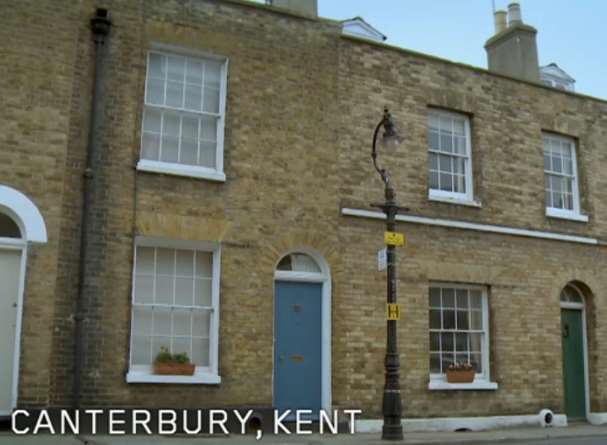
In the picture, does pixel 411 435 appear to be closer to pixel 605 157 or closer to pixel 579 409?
pixel 579 409

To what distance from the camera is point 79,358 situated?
11.8 m

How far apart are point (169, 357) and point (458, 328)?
236 inches

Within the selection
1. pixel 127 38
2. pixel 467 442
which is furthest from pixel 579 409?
pixel 127 38

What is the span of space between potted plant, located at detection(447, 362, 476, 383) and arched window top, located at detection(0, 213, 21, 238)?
826 centimetres

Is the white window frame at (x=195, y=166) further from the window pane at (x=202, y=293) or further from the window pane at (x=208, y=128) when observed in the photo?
the window pane at (x=202, y=293)

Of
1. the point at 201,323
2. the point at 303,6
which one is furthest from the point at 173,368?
the point at 303,6

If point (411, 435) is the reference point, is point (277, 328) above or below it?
above

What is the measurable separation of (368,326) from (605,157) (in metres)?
7.76

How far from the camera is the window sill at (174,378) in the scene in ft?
39.6

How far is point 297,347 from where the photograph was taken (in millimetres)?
13609

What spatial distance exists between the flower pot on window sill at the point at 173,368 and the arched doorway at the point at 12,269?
2136 mm

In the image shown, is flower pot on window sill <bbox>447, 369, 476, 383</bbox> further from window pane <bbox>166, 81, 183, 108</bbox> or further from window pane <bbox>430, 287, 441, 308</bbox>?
window pane <bbox>166, 81, 183, 108</bbox>

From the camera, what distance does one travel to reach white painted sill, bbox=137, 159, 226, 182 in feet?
41.9

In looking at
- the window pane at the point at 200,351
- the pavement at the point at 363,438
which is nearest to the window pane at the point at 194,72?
the window pane at the point at 200,351
